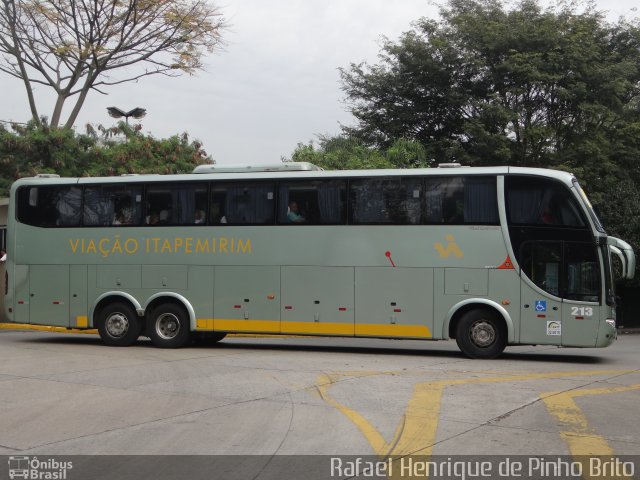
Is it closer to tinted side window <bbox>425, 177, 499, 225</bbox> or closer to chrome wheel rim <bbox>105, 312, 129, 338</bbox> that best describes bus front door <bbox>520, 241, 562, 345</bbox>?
tinted side window <bbox>425, 177, 499, 225</bbox>

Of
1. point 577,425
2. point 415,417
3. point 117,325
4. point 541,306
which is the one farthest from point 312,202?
point 577,425

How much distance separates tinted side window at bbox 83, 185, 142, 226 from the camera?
54.4 ft

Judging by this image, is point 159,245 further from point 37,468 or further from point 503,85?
point 503,85

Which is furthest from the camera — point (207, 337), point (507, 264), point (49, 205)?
point (207, 337)

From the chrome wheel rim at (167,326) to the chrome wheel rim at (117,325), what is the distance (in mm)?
734

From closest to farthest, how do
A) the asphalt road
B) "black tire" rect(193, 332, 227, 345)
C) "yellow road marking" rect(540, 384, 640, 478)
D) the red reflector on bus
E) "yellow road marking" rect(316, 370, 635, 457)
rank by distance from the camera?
"yellow road marking" rect(540, 384, 640, 478), "yellow road marking" rect(316, 370, 635, 457), the asphalt road, the red reflector on bus, "black tire" rect(193, 332, 227, 345)

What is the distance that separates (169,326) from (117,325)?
3.82ft

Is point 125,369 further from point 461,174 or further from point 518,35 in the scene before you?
point 518,35

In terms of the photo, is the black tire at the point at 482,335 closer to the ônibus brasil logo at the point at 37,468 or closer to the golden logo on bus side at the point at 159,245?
the golden logo on bus side at the point at 159,245

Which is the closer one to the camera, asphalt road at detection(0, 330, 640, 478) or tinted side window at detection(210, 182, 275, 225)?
asphalt road at detection(0, 330, 640, 478)

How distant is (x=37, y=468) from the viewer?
6.47 metres

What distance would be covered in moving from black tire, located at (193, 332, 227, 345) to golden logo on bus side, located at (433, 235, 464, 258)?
18.7 ft

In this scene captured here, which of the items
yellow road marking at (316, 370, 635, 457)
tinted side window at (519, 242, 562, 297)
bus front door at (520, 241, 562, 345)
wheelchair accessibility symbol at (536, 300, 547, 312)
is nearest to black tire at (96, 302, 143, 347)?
yellow road marking at (316, 370, 635, 457)

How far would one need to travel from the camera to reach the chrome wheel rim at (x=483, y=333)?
1469 cm
